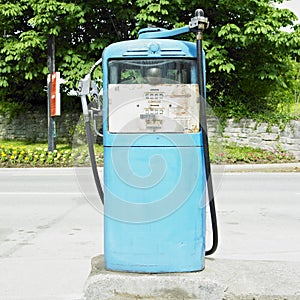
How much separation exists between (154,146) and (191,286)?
3.15ft

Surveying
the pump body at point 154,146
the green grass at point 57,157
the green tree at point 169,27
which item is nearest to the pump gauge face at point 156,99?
the pump body at point 154,146

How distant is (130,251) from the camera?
351 cm

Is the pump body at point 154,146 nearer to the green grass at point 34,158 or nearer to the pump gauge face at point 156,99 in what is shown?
the pump gauge face at point 156,99

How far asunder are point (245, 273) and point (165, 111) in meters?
1.30

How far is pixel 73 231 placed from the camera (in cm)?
660

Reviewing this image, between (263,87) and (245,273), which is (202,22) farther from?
(263,87)

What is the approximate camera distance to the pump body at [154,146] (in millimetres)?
3416

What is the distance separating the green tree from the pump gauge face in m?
13.9

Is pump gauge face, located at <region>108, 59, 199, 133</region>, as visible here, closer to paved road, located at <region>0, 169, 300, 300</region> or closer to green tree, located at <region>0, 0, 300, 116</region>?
paved road, located at <region>0, 169, 300, 300</region>

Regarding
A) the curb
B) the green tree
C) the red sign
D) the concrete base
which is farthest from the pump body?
the green tree

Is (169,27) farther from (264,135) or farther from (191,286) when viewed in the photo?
(191,286)

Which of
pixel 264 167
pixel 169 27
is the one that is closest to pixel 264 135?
pixel 264 167

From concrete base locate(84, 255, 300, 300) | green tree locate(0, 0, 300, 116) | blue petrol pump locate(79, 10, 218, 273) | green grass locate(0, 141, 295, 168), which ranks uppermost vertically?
green tree locate(0, 0, 300, 116)

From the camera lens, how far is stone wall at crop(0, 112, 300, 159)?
17016mm
